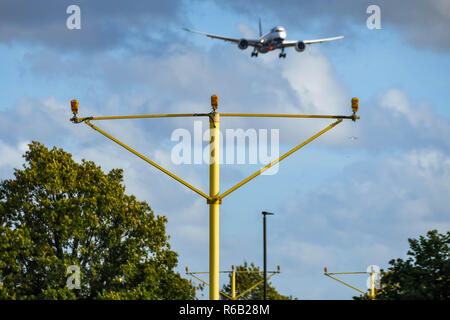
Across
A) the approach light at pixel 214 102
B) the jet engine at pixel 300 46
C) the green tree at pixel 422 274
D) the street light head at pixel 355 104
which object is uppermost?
the jet engine at pixel 300 46

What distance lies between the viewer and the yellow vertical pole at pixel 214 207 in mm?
23500

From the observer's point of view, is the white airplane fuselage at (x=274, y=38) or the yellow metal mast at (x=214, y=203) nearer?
the yellow metal mast at (x=214, y=203)

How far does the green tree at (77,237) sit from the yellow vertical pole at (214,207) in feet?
73.3

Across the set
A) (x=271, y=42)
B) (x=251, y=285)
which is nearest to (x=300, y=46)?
(x=271, y=42)

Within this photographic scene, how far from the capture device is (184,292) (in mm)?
48906

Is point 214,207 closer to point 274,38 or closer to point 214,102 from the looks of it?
point 214,102

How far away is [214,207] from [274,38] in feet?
164

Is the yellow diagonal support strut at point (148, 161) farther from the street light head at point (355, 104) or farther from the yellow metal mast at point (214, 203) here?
the street light head at point (355, 104)

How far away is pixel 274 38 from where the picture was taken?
2835 inches

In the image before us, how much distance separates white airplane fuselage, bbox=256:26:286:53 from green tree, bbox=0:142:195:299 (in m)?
27.5

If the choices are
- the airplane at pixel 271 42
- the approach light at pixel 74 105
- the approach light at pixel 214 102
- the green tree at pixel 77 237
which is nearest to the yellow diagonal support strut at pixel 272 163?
the approach light at pixel 214 102
